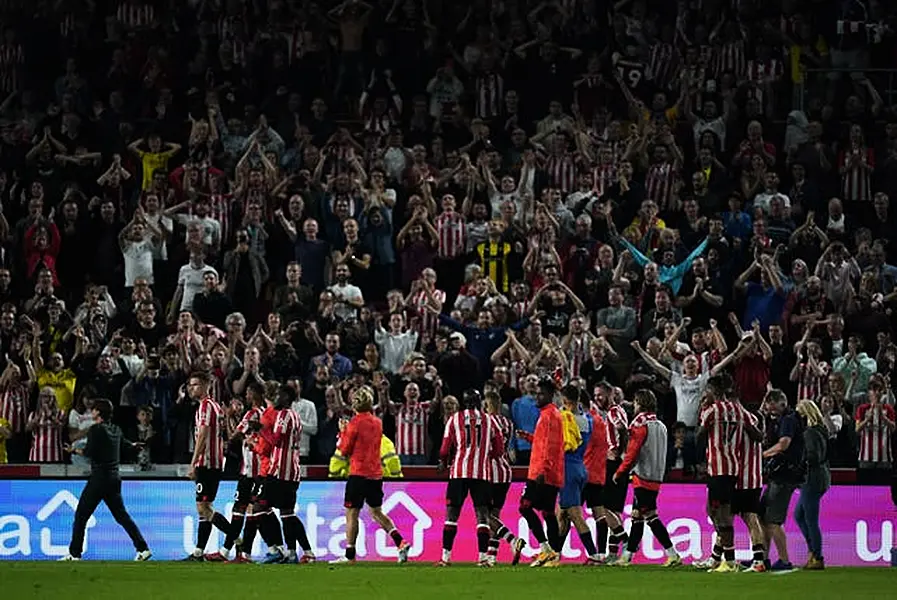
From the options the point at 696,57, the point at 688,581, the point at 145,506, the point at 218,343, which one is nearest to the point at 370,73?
the point at 696,57

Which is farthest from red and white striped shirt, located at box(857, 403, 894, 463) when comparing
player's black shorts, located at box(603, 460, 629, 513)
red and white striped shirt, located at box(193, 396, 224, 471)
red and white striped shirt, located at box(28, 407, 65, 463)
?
red and white striped shirt, located at box(28, 407, 65, 463)

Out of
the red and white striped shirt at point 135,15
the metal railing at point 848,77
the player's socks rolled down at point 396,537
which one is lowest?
the player's socks rolled down at point 396,537

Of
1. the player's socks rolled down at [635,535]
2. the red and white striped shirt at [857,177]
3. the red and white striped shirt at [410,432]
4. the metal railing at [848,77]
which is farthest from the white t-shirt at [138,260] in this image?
the metal railing at [848,77]

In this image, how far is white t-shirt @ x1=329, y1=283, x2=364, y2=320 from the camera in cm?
2736

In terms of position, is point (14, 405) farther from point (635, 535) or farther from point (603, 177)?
point (603, 177)

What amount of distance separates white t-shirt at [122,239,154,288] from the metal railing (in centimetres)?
1032

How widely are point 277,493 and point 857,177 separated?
37.0 feet

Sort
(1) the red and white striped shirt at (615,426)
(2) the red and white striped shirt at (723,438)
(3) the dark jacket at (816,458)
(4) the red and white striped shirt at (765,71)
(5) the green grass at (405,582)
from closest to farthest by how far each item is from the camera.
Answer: (5) the green grass at (405,582) < (2) the red and white striped shirt at (723,438) < (3) the dark jacket at (816,458) < (1) the red and white striped shirt at (615,426) < (4) the red and white striped shirt at (765,71)

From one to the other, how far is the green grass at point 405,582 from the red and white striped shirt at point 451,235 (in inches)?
256

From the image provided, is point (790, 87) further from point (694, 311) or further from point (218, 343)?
point (218, 343)

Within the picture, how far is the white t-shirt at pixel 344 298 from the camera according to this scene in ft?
89.8

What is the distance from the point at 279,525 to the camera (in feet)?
78.3

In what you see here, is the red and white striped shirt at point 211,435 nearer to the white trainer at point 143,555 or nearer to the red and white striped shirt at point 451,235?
the white trainer at point 143,555

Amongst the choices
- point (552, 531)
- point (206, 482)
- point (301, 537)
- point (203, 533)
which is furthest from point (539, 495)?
point (203, 533)
